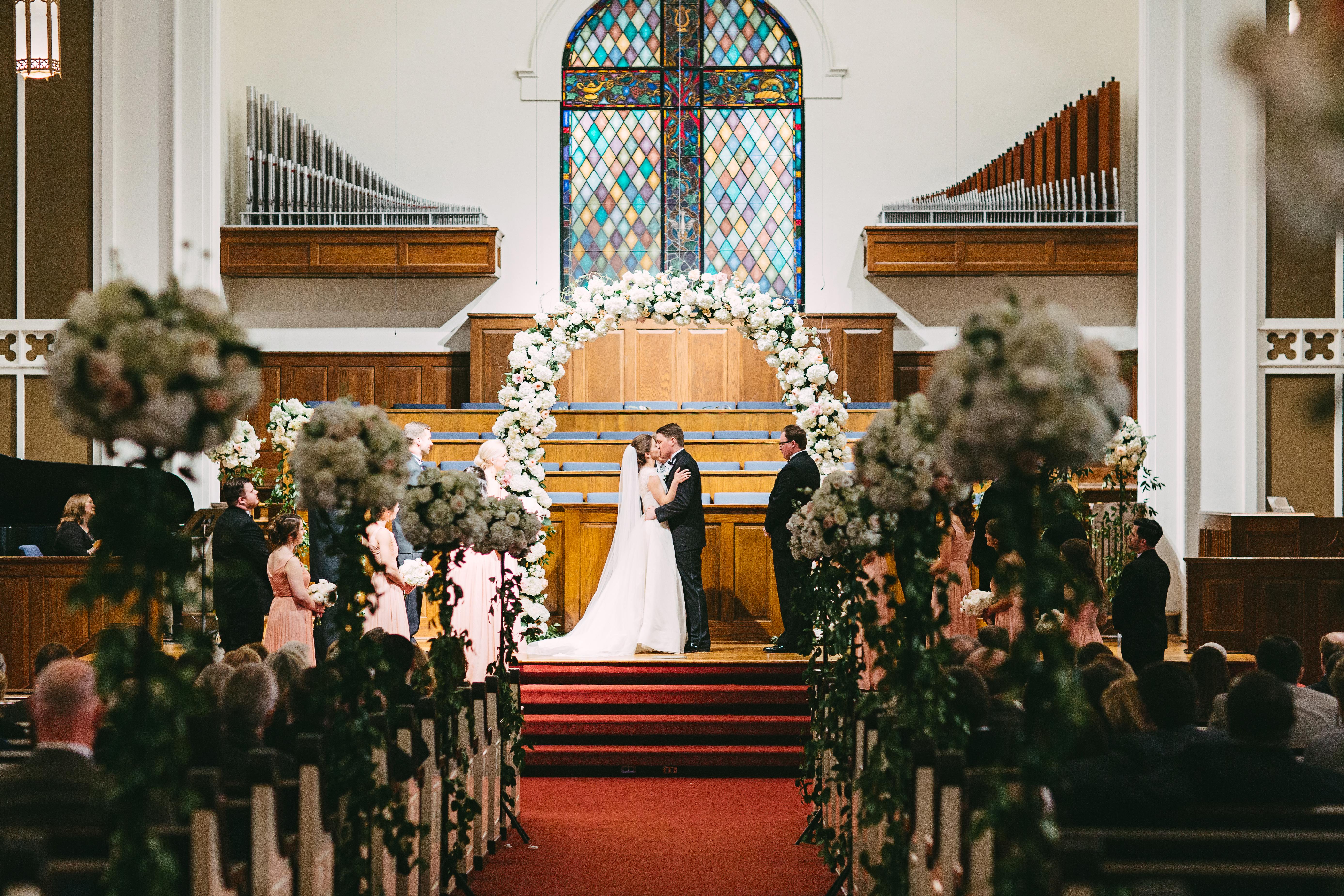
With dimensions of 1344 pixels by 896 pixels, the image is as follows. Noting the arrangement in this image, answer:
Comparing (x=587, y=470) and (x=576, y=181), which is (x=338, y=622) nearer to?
(x=587, y=470)

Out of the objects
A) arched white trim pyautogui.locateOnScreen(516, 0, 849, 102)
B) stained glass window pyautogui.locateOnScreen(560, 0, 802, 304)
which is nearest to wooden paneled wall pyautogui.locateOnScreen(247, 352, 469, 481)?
stained glass window pyautogui.locateOnScreen(560, 0, 802, 304)

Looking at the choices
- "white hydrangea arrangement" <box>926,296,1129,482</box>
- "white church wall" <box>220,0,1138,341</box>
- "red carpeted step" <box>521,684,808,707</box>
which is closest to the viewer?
"white hydrangea arrangement" <box>926,296,1129,482</box>

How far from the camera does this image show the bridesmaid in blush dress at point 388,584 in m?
7.20

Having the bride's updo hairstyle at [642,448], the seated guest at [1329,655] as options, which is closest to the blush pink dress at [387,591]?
the bride's updo hairstyle at [642,448]

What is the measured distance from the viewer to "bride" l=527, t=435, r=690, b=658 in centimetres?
818

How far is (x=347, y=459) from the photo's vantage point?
12.4 feet

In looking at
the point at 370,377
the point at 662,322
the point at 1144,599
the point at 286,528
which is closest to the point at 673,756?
the point at 286,528

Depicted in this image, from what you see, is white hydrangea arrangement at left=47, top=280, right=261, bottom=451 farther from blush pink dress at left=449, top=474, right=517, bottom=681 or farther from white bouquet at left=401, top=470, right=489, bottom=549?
blush pink dress at left=449, top=474, right=517, bottom=681

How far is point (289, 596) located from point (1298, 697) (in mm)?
5010

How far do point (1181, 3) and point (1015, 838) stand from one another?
10156 mm

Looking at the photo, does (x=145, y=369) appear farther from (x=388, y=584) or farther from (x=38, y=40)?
(x=38, y=40)

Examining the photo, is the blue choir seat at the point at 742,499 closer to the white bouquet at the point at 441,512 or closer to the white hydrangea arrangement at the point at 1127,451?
the white hydrangea arrangement at the point at 1127,451

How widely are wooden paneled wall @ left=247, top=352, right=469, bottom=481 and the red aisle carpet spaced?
7532 mm

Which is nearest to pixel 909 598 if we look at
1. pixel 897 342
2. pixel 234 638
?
pixel 234 638
